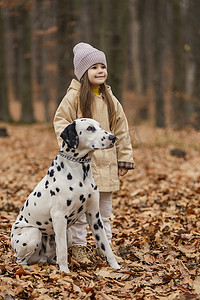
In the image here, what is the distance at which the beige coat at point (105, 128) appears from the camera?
161 inches

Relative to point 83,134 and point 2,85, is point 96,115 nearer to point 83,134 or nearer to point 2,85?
point 83,134

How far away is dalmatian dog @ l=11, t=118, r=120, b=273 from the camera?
11.7ft

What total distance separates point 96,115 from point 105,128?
0.19 metres

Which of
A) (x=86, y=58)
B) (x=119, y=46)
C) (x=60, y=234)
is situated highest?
(x=119, y=46)

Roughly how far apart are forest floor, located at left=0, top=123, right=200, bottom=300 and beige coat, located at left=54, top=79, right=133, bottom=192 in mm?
1021

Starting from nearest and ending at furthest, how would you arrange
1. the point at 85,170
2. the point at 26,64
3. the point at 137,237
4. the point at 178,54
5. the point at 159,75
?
the point at 85,170 → the point at 137,237 → the point at 159,75 → the point at 178,54 → the point at 26,64

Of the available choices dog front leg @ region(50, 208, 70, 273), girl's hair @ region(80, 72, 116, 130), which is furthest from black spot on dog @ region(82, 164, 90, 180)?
girl's hair @ region(80, 72, 116, 130)

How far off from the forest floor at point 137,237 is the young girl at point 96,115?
2.00ft

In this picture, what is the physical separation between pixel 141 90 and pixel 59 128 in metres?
18.7

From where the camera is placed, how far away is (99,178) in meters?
4.18

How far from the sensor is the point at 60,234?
3629mm

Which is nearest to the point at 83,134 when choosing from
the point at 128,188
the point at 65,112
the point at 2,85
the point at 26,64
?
the point at 65,112

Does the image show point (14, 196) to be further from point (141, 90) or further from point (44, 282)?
point (141, 90)

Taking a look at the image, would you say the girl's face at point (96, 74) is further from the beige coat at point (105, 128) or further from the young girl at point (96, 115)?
the beige coat at point (105, 128)
